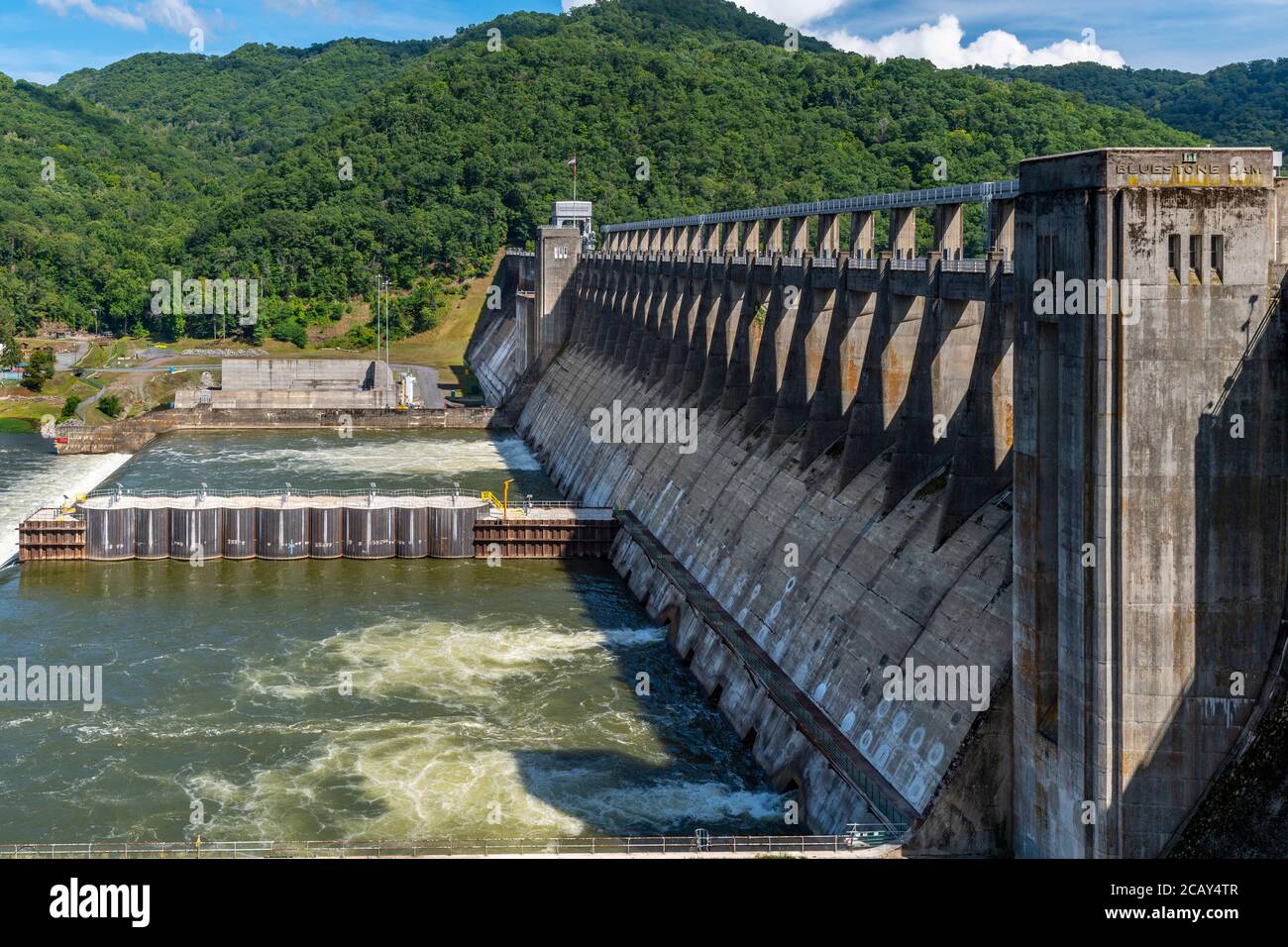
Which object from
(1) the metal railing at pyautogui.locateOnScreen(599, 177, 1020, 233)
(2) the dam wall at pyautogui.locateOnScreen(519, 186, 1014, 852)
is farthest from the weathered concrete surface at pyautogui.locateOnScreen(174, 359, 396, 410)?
(2) the dam wall at pyautogui.locateOnScreen(519, 186, 1014, 852)

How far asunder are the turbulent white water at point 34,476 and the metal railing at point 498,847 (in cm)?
3448

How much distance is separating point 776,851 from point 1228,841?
26.7 feet

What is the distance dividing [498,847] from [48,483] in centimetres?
5598

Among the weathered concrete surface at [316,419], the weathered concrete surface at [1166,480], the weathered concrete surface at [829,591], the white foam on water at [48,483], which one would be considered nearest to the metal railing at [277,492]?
the white foam on water at [48,483]

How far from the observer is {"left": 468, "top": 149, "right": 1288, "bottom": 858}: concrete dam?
24250 mm

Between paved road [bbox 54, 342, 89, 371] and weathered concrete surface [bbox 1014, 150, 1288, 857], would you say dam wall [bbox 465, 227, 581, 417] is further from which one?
weathered concrete surface [bbox 1014, 150, 1288, 857]

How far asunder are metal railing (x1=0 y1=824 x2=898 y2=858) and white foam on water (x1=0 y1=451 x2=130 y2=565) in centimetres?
3424

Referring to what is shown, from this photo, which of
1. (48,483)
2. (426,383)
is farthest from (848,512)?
(426,383)

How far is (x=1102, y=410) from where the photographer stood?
24203 millimetres

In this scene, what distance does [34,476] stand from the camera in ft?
271

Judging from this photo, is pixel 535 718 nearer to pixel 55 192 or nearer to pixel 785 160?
pixel 785 160

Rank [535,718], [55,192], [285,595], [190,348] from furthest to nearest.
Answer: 1. [55,192]
2. [190,348]
3. [285,595]
4. [535,718]

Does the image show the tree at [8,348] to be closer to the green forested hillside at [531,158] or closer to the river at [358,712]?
the green forested hillside at [531,158]

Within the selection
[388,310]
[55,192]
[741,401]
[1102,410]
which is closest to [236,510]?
[741,401]
